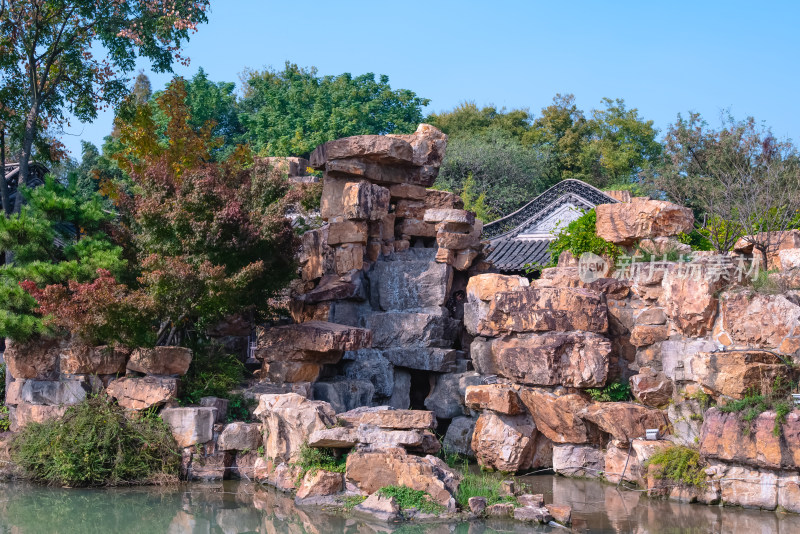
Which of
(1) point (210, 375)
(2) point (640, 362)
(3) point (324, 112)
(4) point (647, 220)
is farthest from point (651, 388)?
(3) point (324, 112)

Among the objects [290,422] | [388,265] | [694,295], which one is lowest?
[290,422]

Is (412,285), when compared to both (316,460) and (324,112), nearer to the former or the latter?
(316,460)

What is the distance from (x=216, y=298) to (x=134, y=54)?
559 cm

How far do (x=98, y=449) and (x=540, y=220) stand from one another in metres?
12.2

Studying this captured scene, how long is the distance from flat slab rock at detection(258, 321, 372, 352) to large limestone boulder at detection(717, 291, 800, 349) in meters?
4.27

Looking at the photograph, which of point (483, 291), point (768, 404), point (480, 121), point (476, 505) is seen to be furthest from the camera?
point (480, 121)

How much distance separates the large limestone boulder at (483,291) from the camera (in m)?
11.0

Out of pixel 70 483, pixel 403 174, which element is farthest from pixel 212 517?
pixel 403 174

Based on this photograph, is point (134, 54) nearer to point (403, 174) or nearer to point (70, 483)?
point (403, 174)

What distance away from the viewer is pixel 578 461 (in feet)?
32.5

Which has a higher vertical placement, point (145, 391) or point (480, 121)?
point (480, 121)

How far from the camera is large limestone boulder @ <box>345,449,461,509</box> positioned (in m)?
8.20

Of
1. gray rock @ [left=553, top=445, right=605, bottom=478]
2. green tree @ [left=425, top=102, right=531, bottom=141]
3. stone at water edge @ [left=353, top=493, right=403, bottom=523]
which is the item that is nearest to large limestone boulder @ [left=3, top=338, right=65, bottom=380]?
stone at water edge @ [left=353, top=493, right=403, bottom=523]

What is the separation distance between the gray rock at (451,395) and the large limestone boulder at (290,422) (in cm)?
256
